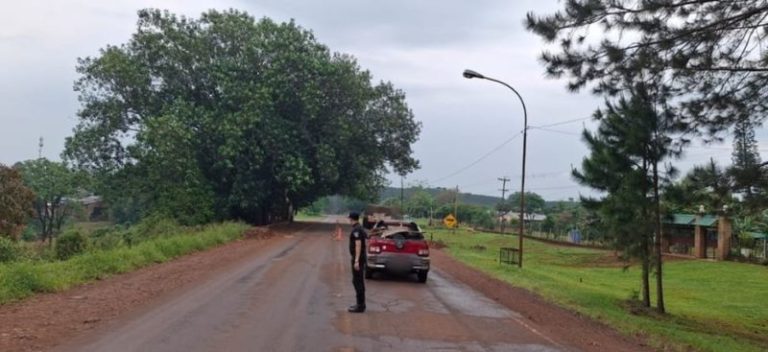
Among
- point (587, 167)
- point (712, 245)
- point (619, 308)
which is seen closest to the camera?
point (619, 308)

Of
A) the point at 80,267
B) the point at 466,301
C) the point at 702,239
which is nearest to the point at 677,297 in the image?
the point at 466,301

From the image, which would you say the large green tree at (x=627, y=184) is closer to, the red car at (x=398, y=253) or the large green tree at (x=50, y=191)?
the red car at (x=398, y=253)

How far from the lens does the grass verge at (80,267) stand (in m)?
13.4

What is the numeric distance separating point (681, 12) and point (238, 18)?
44769 millimetres

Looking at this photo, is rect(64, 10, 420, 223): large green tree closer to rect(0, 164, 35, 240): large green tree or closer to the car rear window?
rect(0, 164, 35, 240): large green tree

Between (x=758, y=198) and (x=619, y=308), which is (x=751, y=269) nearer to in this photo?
(x=619, y=308)

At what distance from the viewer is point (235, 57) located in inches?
2036

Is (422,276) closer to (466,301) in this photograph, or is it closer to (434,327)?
(466,301)

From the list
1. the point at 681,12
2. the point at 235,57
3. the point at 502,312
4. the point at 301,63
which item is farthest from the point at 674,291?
the point at 235,57

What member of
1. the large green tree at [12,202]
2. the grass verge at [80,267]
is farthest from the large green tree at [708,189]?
the large green tree at [12,202]

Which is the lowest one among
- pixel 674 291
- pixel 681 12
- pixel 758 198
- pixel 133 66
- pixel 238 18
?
pixel 674 291

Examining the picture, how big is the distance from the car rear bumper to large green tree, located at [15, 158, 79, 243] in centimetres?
5210

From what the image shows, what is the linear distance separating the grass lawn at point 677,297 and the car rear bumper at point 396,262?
3.42 meters

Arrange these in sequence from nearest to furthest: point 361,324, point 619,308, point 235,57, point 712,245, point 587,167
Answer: point 361,324 < point 619,308 < point 587,167 < point 712,245 < point 235,57
